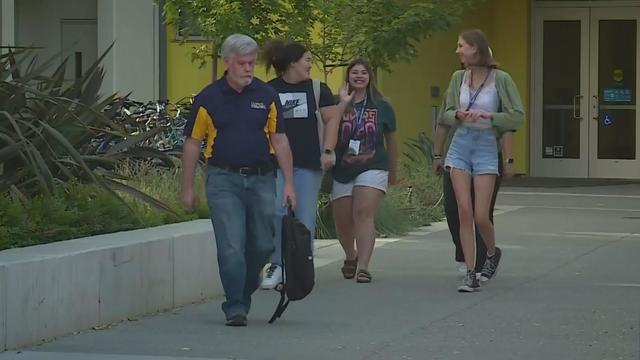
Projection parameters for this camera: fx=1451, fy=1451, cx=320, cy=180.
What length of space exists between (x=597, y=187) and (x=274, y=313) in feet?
42.9

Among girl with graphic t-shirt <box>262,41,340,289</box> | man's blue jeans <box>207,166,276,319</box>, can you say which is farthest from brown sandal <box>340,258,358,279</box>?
man's blue jeans <box>207,166,276,319</box>

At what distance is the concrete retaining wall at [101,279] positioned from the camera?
7.91 meters

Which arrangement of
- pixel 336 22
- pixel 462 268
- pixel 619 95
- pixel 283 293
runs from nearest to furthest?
pixel 283 293 < pixel 462 268 < pixel 336 22 < pixel 619 95

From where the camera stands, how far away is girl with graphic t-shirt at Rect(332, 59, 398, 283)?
35.8 feet

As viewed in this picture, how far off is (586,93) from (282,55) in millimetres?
14127

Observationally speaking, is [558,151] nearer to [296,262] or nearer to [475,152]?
[475,152]

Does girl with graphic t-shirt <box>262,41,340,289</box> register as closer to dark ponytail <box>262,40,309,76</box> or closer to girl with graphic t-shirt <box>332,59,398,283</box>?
dark ponytail <box>262,40,309,76</box>

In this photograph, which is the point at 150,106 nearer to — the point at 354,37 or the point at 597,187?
the point at 354,37

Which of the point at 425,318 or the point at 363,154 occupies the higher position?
the point at 363,154

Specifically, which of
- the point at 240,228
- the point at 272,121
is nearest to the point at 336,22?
the point at 272,121

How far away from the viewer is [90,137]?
10.7 metres

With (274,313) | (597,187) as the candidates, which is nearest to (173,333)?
(274,313)

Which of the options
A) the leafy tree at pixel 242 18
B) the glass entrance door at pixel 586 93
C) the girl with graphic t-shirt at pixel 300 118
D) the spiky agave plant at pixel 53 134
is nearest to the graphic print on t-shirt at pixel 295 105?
the girl with graphic t-shirt at pixel 300 118

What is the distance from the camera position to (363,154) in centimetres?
1090
